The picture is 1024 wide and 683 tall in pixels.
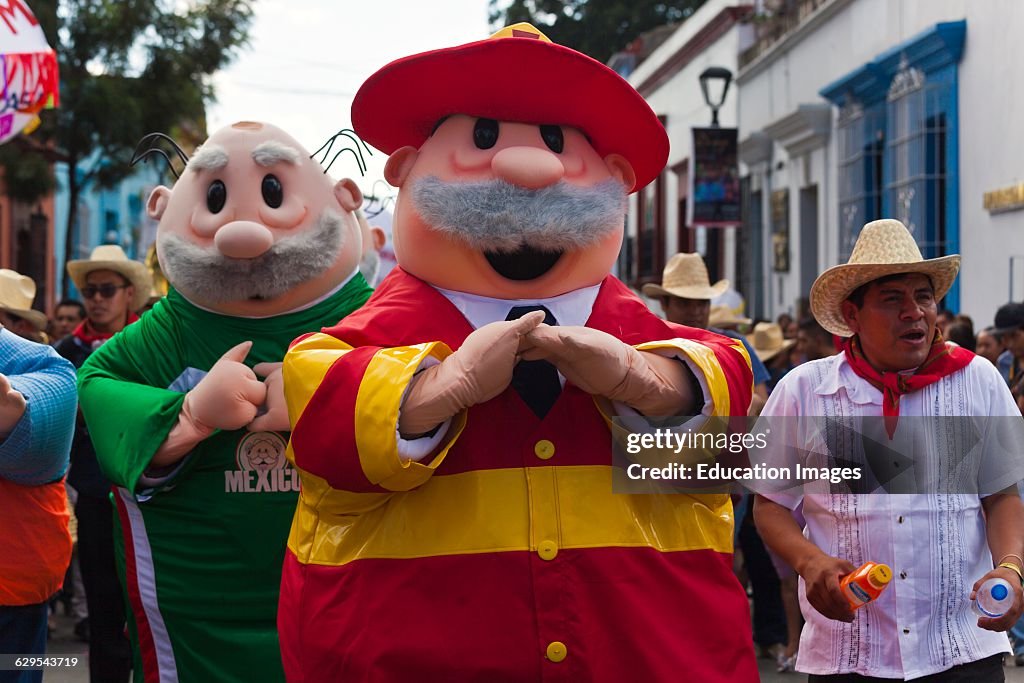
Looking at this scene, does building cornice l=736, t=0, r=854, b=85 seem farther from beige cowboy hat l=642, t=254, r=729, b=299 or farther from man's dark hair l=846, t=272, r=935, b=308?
man's dark hair l=846, t=272, r=935, b=308

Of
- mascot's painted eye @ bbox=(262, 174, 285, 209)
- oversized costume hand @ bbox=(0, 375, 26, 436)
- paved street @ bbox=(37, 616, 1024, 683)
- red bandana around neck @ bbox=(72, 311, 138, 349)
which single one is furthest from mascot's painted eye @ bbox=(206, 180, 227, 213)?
red bandana around neck @ bbox=(72, 311, 138, 349)

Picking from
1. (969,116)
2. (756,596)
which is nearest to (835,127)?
(969,116)

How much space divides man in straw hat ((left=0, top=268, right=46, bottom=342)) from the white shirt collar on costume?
536 centimetres

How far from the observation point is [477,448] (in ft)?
11.0

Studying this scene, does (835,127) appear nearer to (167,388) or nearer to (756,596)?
(756,596)

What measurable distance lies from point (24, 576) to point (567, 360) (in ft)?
6.21

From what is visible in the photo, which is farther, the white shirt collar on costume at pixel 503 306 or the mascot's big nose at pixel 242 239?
the mascot's big nose at pixel 242 239

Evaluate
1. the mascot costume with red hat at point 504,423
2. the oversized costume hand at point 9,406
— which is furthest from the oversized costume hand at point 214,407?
the mascot costume with red hat at point 504,423

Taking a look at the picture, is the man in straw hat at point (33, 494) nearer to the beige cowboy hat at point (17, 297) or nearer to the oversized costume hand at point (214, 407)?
the oversized costume hand at point (214, 407)

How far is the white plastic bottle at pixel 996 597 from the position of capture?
3652 millimetres

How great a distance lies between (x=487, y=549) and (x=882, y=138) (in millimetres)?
13467

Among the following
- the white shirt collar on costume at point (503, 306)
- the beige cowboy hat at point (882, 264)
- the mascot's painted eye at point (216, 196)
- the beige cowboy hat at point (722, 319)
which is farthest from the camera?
the beige cowboy hat at point (722, 319)

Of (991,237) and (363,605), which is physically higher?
(991,237)

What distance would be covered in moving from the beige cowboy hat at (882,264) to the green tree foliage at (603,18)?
37.7 meters
